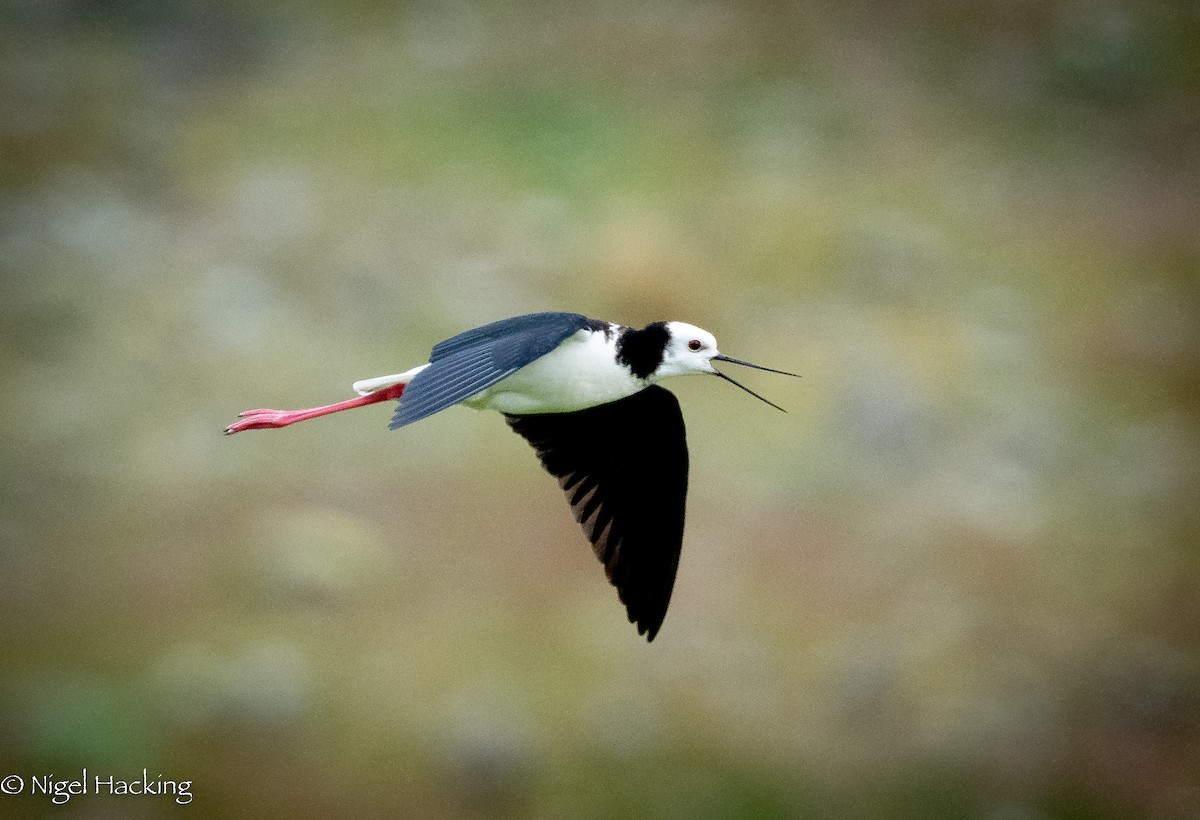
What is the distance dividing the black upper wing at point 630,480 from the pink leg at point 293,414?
1.53 ft

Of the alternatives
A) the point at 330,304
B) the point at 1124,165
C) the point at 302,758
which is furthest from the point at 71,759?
the point at 1124,165

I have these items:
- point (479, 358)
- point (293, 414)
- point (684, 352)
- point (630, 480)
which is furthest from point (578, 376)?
point (293, 414)

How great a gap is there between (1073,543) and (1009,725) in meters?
2.60

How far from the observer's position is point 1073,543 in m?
14.6

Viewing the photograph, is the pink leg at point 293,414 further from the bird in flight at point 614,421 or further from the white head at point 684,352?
the white head at point 684,352

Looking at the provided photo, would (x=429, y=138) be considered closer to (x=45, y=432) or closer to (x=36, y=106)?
(x=36, y=106)

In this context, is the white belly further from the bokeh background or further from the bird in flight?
the bokeh background

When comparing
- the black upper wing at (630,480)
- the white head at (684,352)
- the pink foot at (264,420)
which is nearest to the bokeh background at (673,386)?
the pink foot at (264,420)

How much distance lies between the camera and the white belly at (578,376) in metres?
5.52

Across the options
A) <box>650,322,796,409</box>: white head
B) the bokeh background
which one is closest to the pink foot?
<box>650,322,796,409</box>: white head

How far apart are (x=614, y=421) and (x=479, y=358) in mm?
1071

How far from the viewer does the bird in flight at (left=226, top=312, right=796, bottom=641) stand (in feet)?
18.1

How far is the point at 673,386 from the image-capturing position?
46.5 ft

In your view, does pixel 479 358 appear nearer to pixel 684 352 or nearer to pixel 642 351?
pixel 642 351
